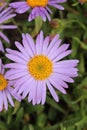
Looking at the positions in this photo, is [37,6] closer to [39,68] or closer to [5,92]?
A: [39,68]

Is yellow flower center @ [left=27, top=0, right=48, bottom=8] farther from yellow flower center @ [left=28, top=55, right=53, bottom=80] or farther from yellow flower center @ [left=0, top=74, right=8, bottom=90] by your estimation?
yellow flower center @ [left=0, top=74, right=8, bottom=90]

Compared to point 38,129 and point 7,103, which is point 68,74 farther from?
point 38,129

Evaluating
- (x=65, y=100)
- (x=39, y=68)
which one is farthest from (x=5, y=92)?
(x=65, y=100)

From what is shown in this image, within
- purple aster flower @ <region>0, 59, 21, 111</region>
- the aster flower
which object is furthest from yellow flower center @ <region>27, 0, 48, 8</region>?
purple aster flower @ <region>0, 59, 21, 111</region>

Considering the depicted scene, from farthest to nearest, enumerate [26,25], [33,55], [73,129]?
[26,25] < [73,129] < [33,55]

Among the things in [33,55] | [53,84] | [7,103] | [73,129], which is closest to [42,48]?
[33,55]

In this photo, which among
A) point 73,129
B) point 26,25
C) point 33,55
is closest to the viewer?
point 33,55

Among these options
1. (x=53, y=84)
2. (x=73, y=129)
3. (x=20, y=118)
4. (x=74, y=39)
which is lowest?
(x=73, y=129)

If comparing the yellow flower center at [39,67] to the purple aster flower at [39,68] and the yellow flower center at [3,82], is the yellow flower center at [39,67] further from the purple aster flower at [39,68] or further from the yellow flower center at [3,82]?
the yellow flower center at [3,82]
